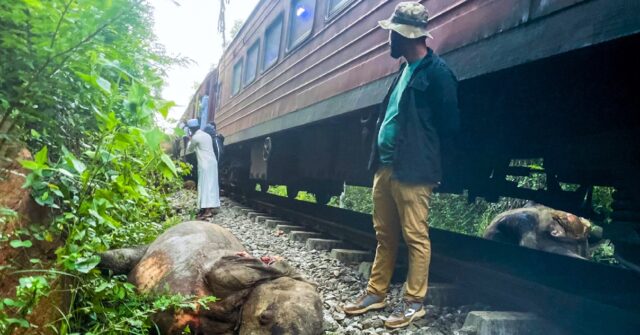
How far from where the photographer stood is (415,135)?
2.57 meters

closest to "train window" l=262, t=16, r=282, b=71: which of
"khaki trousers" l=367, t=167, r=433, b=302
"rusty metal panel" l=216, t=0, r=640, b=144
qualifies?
"rusty metal panel" l=216, t=0, r=640, b=144

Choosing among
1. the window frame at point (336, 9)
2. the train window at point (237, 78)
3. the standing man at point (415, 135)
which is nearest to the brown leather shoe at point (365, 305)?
the standing man at point (415, 135)

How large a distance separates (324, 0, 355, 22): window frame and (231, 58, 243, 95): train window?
542cm

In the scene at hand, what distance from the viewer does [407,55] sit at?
8.97 ft

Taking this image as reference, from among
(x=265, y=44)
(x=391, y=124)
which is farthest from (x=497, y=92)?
(x=265, y=44)

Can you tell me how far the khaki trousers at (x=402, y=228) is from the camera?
2596mm

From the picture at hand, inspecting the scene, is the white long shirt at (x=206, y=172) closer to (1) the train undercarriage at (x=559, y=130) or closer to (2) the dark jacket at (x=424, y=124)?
(1) the train undercarriage at (x=559, y=130)

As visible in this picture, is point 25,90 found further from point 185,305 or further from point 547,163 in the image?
point 547,163

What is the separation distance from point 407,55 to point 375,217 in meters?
1.06

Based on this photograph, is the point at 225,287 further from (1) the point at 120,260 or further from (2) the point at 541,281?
(2) the point at 541,281

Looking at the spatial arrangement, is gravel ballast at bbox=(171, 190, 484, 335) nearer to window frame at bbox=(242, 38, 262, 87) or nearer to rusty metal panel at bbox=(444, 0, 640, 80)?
rusty metal panel at bbox=(444, 0, 640, 80)

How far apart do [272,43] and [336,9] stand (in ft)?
9.99

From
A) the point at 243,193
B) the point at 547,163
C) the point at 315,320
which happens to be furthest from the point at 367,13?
the point at 243,193

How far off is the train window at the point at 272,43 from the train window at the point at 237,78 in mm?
2301
